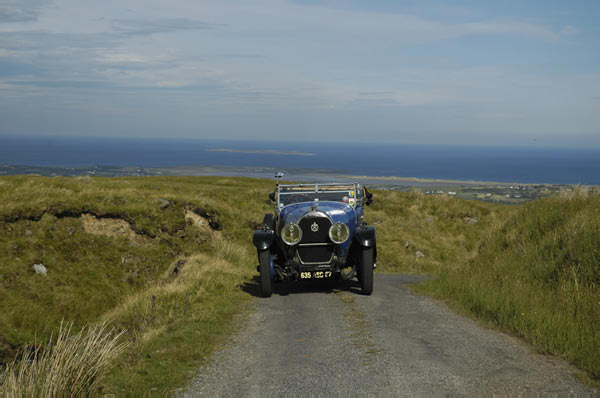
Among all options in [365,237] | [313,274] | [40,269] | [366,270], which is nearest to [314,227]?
[313,274]

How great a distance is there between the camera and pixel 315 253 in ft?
43.4

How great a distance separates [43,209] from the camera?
805 inches

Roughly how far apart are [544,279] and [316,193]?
618cm

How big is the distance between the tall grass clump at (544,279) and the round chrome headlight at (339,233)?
2891mm

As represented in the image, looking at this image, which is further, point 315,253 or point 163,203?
point 163,203

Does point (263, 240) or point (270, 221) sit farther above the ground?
point (270, 221)

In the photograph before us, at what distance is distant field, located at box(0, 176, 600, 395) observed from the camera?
28.2 feet

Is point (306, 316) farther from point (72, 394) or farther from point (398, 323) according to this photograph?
point (72, 394)

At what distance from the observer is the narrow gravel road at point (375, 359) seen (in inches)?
244

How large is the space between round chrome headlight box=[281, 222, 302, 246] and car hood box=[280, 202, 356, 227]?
233mm

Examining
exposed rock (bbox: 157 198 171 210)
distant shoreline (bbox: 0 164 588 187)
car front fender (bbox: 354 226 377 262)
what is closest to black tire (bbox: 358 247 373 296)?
car front fender (bbox: 354 226 377 262)

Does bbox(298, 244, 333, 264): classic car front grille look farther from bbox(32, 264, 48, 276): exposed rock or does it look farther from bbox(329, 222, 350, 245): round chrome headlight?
bbox(32, 264, 48, 276): exposed rock

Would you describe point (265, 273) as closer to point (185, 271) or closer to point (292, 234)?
point (292, 234)

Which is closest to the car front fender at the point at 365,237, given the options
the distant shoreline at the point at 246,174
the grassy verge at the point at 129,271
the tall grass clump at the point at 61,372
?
the grassy verge at the point at 129,271
